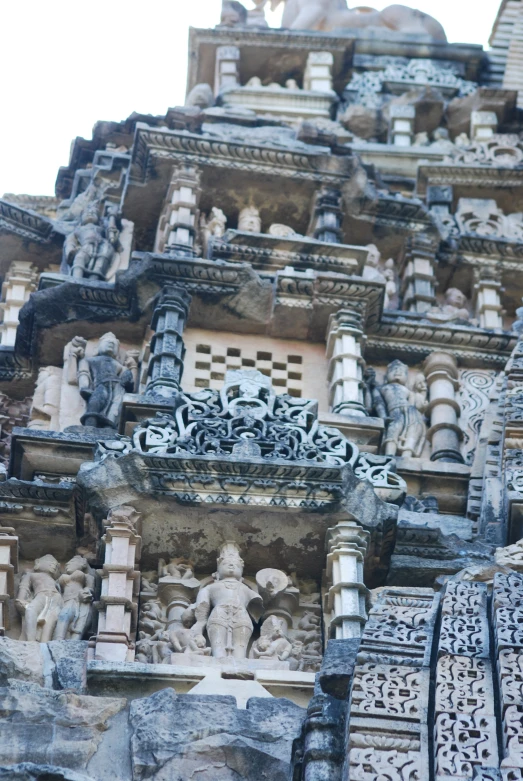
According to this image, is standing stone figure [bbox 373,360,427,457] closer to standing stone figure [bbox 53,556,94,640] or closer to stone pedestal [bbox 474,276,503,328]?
stone pedestal [bbox 474,276,503,328]

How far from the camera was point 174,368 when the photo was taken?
21531 millimetres

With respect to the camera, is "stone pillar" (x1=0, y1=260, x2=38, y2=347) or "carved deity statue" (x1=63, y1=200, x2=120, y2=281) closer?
"carved deity statue" (x1=63, y1=200, x2=120, y2=281)

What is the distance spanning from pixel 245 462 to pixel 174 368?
426 centimetres

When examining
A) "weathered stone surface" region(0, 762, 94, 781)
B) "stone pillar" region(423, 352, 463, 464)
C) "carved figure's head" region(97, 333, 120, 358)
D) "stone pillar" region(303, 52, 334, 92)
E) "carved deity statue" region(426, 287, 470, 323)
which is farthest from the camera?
"stone pillar" region(303, 52, 334, 92)

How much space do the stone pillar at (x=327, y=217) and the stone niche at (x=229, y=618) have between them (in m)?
9.46

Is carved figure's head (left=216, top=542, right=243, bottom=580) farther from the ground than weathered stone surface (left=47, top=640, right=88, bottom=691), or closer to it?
farther from the ground

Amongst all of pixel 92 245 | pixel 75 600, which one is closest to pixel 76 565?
pixel 75 600

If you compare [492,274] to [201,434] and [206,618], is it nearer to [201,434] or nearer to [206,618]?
[201,434]

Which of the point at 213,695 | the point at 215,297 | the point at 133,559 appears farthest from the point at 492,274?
the point at 213,695

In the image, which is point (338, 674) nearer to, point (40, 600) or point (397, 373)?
point (40, 600)

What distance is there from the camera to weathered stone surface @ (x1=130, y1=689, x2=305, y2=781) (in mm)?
13234

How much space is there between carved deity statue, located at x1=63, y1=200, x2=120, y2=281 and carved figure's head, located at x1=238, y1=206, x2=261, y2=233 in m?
1.87

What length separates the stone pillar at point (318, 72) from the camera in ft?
115

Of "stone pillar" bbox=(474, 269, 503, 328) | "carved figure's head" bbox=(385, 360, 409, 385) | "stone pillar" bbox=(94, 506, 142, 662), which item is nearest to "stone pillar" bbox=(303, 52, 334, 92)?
"stone pillar" bbox=(474, 269, 503, 328)
